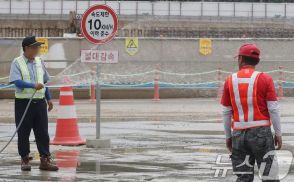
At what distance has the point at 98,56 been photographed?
1454 cm

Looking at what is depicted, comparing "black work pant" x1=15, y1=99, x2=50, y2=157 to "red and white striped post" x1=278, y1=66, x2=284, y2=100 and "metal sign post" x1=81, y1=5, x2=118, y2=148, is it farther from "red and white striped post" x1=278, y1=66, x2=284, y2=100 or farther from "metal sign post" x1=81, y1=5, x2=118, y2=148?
"red and white striped post" x1=278, y1=66, x2=284, y2=100

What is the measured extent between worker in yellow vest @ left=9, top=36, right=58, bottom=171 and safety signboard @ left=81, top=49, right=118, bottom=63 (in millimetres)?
2566

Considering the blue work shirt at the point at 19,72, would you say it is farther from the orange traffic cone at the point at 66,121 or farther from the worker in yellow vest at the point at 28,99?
the orange traffic cone at the point at 66,121

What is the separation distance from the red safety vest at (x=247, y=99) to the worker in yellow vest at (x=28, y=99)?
403 centimetres

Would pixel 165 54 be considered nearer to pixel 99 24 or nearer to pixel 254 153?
pixel 99 24

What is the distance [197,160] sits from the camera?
12.7 metres

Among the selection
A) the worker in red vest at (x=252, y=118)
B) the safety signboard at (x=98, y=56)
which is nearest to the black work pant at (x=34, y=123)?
the safety signboard at (x=98, y=56)

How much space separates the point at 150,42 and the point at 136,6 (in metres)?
27.9

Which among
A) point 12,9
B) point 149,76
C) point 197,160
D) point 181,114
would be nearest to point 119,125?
point 181,114

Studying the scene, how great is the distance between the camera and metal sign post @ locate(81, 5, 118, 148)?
1454cm

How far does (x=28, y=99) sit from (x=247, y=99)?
14.4 ft

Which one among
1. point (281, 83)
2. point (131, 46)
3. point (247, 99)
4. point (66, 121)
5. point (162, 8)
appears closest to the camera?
point (247, 99)

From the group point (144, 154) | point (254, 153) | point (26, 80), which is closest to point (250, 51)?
point (254, 153)

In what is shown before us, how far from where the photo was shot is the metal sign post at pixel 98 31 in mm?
14539
